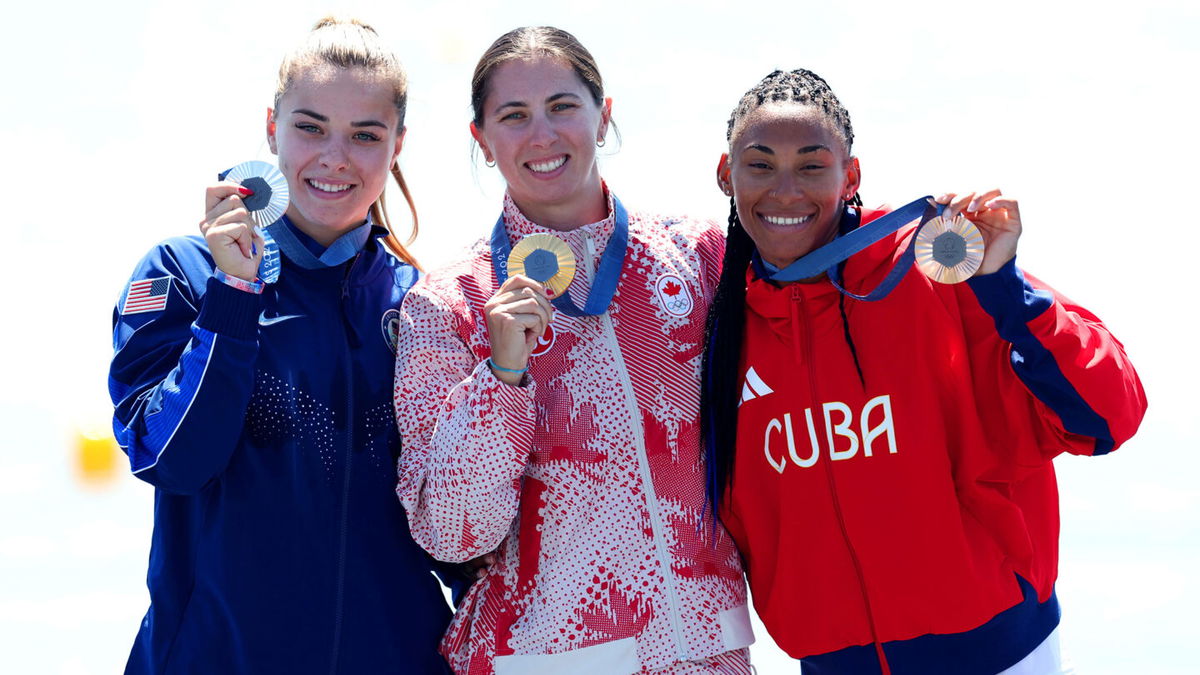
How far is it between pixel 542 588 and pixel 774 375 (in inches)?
42.3

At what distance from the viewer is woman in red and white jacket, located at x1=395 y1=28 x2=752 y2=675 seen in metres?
4.22

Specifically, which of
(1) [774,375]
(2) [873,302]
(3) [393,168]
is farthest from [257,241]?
(2) [873,302]

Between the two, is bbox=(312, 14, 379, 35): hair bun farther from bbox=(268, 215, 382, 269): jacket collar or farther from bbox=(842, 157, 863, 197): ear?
bbox=(842, 157, 863, 197): ear

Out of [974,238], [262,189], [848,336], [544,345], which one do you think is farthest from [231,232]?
[974,238]

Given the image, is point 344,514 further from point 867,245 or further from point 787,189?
point 867,245

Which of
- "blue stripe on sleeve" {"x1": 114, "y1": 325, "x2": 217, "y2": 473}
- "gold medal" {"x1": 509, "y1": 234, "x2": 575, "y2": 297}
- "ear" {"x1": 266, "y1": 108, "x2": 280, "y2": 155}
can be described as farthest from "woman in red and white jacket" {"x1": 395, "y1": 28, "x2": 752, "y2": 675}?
"ear" {"x1": 266, "y1": 108, "x2": 280, "y2": 155}

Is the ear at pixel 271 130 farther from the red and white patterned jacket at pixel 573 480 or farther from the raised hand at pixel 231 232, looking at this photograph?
the red and white patterned jacket at pixel 573 480

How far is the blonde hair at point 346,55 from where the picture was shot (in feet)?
15.5

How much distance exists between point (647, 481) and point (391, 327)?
111cm

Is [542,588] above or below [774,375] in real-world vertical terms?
below

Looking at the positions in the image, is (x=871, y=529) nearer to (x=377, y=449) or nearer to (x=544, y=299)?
(x=544, y=299)

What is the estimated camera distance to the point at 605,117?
494 cm

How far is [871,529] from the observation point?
423 centimetres

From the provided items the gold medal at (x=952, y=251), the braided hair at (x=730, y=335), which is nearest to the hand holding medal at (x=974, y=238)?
the gold medal at (x=952, y=251)
